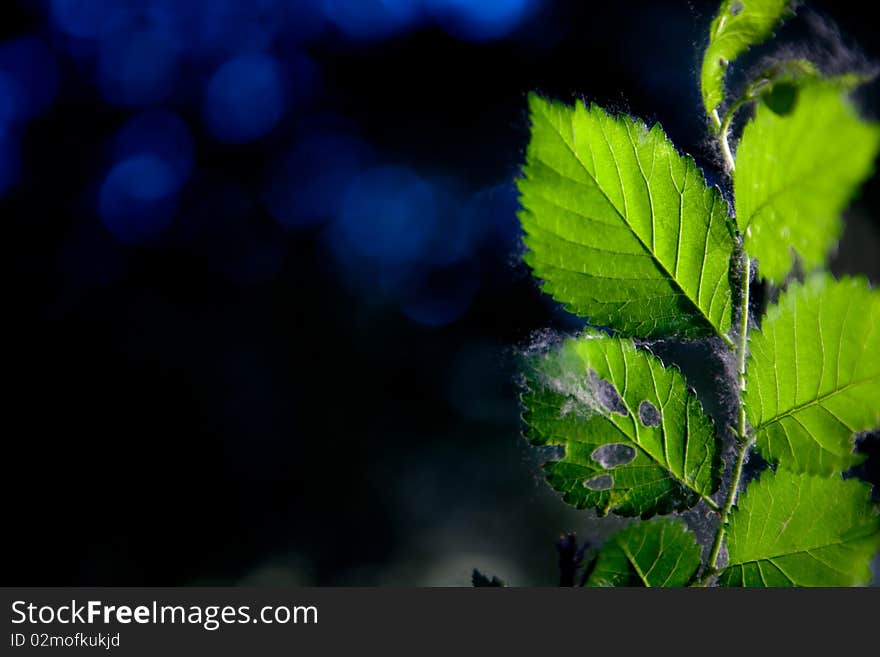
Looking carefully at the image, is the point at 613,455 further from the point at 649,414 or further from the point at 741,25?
the point at 741,25

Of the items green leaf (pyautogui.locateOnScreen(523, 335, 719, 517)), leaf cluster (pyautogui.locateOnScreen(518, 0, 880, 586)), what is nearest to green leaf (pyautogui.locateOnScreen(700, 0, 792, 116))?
leaf cluster (pyautogui.locateOnScreen(518, 0, 880, 586))

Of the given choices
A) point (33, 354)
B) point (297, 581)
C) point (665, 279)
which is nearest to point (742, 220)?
point (665, 279)

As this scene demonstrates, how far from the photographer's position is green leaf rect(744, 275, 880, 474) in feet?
0.79

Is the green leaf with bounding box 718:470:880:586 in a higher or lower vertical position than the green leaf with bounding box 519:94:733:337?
lower

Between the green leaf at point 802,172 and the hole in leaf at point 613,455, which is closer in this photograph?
the green leaf at point 802,172

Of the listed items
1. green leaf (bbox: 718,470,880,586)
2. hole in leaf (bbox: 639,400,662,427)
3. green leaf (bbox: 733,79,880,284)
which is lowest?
green leaf (bbox: 718,470,880,586)

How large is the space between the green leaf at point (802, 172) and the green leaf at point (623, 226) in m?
0.02

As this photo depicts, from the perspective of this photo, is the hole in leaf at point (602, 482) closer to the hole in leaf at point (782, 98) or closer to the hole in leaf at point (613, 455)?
the hole in leaf at point (613, 455)

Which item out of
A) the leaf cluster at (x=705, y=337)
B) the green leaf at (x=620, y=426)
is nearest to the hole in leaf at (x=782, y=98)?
the leaf cluster at (x=705, y=337)

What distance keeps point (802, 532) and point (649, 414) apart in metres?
0.07

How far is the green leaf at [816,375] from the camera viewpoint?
9.5 inches

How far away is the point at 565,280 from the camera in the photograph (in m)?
0.28

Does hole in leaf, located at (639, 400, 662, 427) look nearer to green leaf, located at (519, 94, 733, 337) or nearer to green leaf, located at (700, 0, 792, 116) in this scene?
green leaf, located at (519, 94, 733, 337)

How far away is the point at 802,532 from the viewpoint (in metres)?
0.26
